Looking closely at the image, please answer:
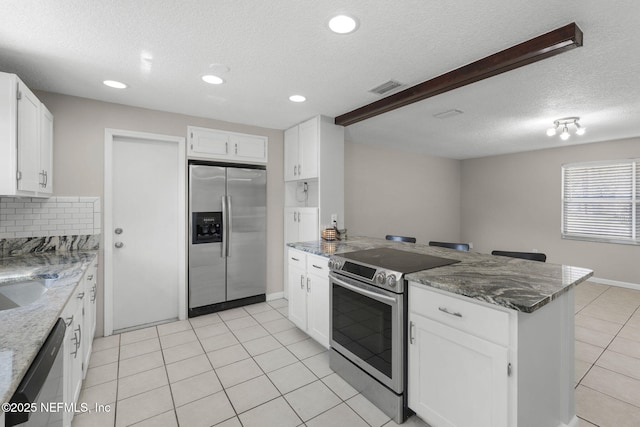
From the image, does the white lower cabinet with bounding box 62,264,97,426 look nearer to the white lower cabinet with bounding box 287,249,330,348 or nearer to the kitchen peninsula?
the white lower cabinet with bounding box 287,249,330,348

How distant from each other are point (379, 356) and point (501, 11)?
221 cm

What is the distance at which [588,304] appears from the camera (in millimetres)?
3865

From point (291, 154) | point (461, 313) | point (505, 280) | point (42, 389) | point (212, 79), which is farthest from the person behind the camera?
point (291, 154)

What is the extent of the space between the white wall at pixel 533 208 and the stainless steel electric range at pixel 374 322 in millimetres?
4593

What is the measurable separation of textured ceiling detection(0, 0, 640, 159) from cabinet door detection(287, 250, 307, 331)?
5.49 feet

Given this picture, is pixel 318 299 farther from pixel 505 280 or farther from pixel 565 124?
pixel 565 124

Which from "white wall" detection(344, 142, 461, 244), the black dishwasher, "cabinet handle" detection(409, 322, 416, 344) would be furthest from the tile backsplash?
"white wall" detection(344, 142, 461, 244)

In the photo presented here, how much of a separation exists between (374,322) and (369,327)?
0.08 meters

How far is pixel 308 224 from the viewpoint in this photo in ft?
12.1

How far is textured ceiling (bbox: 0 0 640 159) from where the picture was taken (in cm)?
160

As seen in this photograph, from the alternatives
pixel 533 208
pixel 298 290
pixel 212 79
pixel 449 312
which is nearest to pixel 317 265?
pixel 298 290

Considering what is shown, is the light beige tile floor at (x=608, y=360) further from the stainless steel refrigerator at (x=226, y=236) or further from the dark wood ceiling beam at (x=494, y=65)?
the stainless steel refrigerator at (x=226, y=236)

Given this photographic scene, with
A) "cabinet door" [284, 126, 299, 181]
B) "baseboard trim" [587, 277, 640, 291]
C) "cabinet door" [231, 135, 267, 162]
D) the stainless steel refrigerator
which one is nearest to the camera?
the stainless steel refrigerator

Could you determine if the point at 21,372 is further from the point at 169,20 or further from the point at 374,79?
the point at 374,79
